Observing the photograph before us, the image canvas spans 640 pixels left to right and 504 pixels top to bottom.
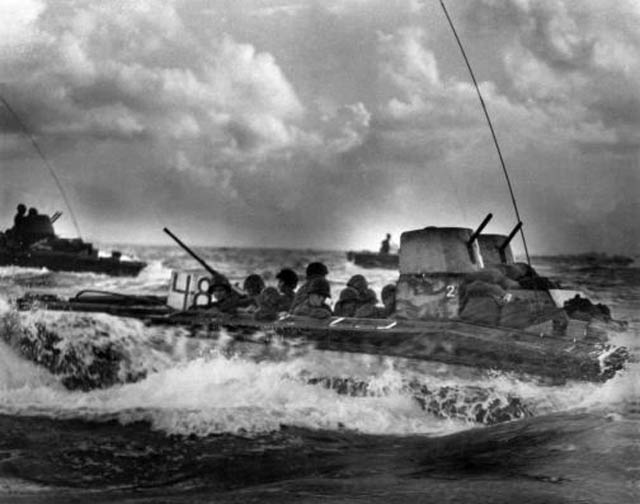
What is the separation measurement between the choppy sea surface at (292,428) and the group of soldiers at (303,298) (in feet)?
2.28

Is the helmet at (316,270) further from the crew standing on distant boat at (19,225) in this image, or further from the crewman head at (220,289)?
the crew standing on distant boat at (19,225)

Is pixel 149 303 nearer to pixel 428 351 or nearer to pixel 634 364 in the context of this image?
pixel 428 351

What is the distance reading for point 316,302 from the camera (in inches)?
351

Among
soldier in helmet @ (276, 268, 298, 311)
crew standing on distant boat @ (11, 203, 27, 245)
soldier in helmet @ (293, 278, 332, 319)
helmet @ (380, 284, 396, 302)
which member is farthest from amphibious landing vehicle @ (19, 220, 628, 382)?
crew standing on distant boat @ (11, 203, 27, 245)

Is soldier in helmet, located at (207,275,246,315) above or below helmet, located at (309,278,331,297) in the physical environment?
below

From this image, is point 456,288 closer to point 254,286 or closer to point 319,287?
point 319,287

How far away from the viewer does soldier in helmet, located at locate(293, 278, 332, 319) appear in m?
8.60

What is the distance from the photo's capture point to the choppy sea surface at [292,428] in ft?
17.1

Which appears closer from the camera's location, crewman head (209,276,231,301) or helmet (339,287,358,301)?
helmet (339,287,358,301)

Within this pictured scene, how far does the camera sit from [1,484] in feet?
17.7

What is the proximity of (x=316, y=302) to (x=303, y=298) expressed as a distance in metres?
0.28

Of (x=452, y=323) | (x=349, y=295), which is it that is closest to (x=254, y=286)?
(x=349, y=295)

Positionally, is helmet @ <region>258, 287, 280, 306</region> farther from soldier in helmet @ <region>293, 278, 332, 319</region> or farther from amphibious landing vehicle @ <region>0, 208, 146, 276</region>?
amphibious landing vehicle @ <region>0, 208, 146, 276</region>

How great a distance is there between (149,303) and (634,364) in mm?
6165
